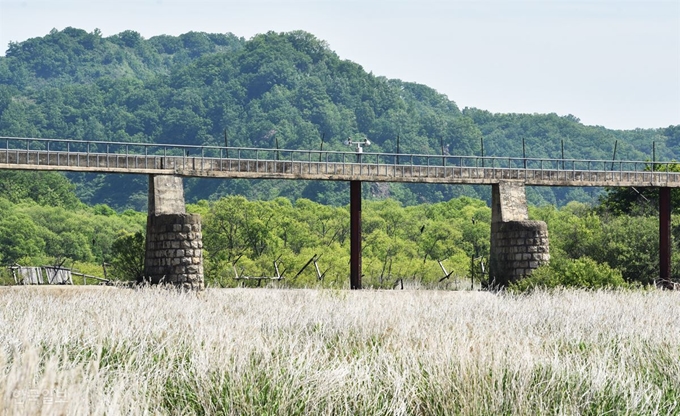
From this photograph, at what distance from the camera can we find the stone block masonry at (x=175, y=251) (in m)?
35.0

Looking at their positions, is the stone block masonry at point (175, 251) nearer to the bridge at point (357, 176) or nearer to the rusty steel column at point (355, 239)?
the bridge at point (357, 176)

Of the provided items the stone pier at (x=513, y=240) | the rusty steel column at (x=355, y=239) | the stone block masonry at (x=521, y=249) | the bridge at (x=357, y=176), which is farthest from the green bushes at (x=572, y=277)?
the rusty steel column at (x=355, y=239)

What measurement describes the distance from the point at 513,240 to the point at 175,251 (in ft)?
43.0

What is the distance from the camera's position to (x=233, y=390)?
1192cm

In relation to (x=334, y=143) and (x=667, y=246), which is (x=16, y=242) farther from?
(x=334, y=143)

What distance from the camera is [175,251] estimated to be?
35062 millimetres

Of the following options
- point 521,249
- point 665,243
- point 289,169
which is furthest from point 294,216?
point 521,249

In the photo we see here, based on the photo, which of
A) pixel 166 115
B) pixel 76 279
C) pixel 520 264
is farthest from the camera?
pixel 166 115

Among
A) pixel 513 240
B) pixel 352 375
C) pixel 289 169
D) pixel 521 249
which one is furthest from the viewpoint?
pixel 513 240

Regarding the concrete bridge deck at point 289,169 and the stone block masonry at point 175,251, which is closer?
the stone block masonry at point 175,251

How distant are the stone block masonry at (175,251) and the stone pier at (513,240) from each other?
11.4m

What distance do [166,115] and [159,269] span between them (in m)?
166

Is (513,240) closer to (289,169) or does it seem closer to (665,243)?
(665,243)

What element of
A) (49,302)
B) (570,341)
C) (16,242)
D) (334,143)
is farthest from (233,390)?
(334,143)
